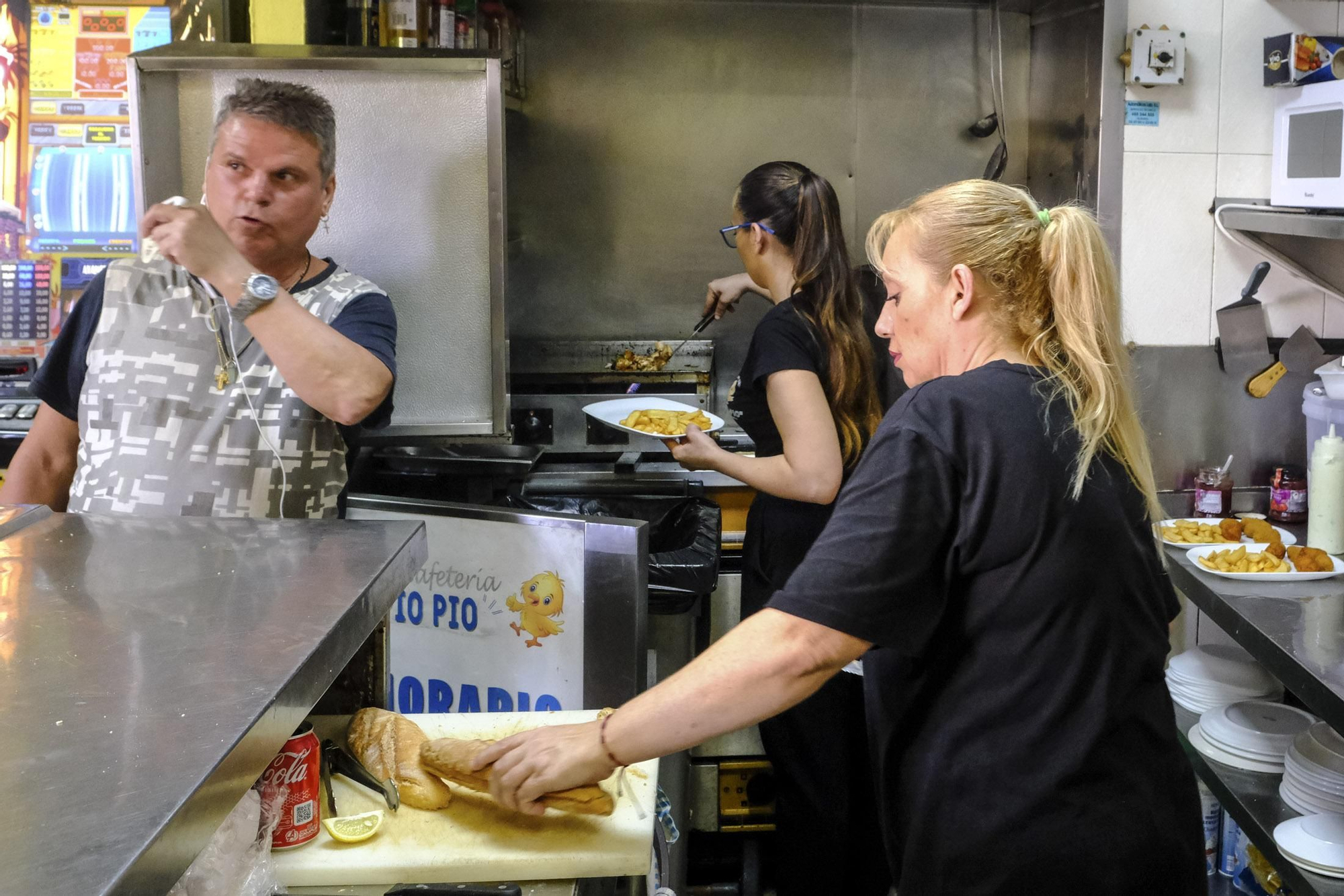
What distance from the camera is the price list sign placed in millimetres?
3146

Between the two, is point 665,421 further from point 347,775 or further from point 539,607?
point 347,775

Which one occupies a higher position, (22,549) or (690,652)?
(22,549)

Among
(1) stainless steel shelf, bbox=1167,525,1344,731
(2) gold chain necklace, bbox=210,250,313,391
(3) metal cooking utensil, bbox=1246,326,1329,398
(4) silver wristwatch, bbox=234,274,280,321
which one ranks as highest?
(4) silver wristwatch, bbox=234,274,280,321

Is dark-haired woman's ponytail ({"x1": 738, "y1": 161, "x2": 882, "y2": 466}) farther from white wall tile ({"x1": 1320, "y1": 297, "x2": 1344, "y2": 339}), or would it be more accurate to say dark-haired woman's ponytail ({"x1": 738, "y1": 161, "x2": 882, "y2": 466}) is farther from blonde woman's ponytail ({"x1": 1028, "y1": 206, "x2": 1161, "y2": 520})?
white wall tile ({"x1": 1320, "y1": 297, "x2": 1344, "y2": 339})

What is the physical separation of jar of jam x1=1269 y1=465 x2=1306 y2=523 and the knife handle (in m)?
0.23

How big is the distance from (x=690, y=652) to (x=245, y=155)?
1570mm

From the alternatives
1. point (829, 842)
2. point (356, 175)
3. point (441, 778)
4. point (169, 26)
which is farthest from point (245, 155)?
point (829, 842)

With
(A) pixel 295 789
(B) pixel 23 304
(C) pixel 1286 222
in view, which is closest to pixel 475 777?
(A) pixel 295 789

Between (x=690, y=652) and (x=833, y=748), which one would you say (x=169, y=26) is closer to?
(x=690, y=652)

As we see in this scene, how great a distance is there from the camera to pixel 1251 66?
3221 millimetres

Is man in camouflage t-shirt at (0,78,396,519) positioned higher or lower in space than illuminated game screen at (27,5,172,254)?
lower

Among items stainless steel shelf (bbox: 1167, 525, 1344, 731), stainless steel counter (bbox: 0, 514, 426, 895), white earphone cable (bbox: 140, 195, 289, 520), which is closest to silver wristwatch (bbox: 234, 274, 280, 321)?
white earphone cable (bbox: 140, 195, 289, 520)

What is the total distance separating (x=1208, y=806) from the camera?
2.83 meters

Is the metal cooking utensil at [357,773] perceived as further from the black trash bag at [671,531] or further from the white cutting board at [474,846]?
the black trash bag at [671,531]
